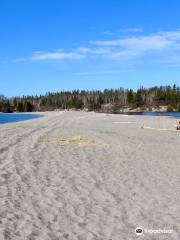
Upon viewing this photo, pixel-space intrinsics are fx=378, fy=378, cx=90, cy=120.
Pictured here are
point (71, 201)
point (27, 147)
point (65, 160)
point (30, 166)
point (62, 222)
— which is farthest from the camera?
point (27, 147)

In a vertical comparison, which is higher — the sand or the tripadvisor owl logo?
the sand

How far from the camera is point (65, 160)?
787 inches

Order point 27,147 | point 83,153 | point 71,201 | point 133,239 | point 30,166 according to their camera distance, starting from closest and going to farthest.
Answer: point 133,239 < point 71,201 < point 30,166 < point 83,153 < point 27,147

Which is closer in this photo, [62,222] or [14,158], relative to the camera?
[62,222]

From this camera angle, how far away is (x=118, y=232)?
923 cm

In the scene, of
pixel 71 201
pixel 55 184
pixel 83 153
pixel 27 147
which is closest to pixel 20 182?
pixel 55 184

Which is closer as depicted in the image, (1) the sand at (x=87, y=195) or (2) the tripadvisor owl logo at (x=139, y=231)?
(2) the tripadvisor owl logo at (x=139, y=231)

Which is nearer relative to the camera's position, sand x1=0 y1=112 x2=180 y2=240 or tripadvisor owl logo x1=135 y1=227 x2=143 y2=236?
tripadvisor owl logo x1=135 y1=227 x2=143 y2=236

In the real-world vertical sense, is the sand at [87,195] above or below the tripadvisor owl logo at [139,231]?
above

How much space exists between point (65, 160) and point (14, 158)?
275 cm

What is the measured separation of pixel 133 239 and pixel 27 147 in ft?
56.9

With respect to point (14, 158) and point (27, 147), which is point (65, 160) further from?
point (27, 147)

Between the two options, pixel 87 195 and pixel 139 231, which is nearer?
pixel 139 231

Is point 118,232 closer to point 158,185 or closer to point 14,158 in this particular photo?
point 158,185
